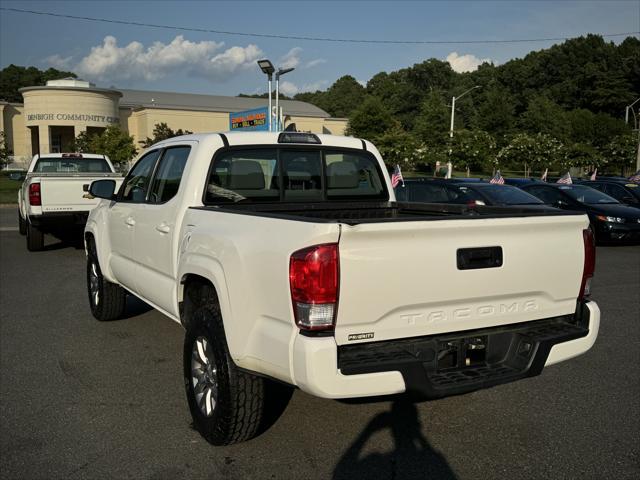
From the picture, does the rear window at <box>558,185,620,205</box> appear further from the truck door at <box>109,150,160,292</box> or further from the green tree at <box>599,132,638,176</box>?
the green tree at <box>599,132,638,176</box>

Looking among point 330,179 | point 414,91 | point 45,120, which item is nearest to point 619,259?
point 330,179

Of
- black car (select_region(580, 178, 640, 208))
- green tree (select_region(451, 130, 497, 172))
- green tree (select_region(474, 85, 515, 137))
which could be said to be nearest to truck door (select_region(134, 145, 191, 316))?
black car (select_region(580, 178, 640, 208))

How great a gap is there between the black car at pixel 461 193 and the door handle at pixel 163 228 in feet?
29.5

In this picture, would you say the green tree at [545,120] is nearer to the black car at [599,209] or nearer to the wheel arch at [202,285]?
the black car at [599,209]

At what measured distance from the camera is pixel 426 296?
3.16 m

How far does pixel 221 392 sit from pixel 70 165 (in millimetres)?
11956

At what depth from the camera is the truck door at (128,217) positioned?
5437 millimetres

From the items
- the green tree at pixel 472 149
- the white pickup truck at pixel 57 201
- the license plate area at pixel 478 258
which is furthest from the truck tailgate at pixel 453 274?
the green tree at pixel 472 149

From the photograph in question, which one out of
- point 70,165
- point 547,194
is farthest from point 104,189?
point 547,194

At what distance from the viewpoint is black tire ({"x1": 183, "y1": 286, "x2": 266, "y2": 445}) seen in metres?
3.51

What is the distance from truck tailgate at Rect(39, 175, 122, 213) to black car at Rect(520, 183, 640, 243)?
10596 mm

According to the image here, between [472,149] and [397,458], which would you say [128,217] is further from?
[472,149]

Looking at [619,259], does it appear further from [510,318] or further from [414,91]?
[414,91]

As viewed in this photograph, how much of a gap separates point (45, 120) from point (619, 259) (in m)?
56.2
